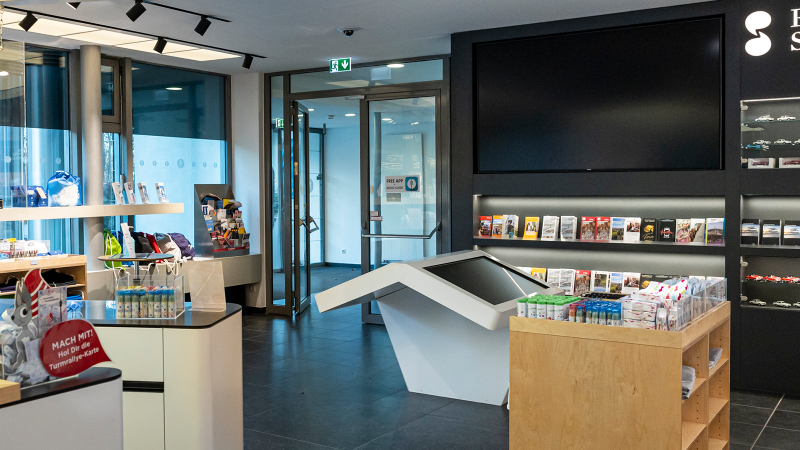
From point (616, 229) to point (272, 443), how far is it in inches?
139

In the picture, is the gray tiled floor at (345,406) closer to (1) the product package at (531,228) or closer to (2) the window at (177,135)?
(1) the product package at (531,228)

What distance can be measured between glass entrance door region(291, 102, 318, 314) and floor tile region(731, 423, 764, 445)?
5.53 meters

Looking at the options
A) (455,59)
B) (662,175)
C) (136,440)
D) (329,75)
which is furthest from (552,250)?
(136,440)

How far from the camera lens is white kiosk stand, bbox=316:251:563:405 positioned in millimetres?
4469

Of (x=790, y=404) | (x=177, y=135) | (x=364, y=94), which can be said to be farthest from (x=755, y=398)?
(x=177, y=135)

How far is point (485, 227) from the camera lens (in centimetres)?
675

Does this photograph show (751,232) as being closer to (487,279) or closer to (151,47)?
(487,279)

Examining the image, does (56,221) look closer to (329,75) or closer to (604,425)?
(329,75)

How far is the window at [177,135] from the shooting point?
797cm

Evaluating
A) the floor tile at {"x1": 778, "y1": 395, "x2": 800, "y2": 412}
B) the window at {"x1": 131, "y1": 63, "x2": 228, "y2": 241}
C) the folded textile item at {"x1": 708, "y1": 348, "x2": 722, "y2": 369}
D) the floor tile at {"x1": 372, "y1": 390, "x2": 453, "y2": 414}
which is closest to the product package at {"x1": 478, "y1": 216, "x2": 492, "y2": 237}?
the floor tile at {"x1": 372, "y1": 390, "x2": 453, "y2": 414}

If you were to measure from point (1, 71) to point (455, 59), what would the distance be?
12.8 ft

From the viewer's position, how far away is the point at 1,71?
4.26 metres

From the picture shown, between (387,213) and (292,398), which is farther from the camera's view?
(387,213)

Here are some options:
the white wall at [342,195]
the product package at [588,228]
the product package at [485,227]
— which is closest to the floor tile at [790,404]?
the product package at [588,228]
